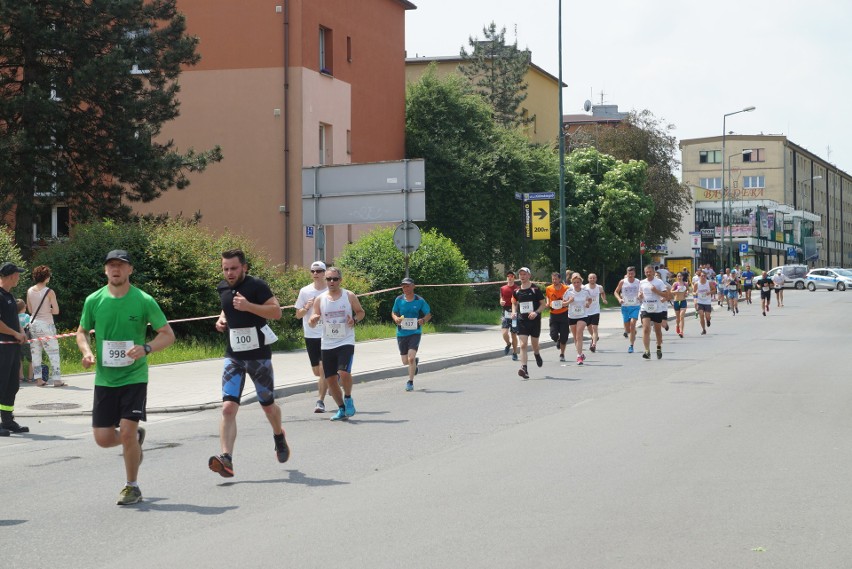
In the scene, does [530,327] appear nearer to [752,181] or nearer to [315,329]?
[315,329]

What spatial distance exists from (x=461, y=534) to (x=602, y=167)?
153 feet

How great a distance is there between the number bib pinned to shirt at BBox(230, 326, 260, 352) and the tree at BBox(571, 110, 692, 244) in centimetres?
5386

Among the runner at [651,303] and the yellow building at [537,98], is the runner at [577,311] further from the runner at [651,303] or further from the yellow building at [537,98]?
the yellow building at [537,98]

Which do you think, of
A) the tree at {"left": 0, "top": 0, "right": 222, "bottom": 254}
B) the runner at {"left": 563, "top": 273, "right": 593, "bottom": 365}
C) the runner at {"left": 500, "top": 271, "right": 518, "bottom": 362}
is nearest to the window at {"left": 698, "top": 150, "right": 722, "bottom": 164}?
the tree at {"left": 0, "top": 0, "right": 222, "bottom": 254}

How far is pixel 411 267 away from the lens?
94.4 feet

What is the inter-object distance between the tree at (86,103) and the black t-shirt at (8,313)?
1361 cm

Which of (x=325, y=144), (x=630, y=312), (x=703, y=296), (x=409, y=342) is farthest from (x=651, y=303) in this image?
(x=325, y=144)

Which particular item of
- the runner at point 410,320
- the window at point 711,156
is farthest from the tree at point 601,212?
the window at point 711,156

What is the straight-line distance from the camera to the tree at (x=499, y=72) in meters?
64.0

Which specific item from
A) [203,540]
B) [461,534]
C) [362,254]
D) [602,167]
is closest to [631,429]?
[461,534]

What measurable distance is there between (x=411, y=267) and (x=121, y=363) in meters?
21.4

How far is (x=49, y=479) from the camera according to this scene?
8.77 meters

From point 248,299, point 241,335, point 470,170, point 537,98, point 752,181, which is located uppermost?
point 537,98

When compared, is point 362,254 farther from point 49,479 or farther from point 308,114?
point 49,479
